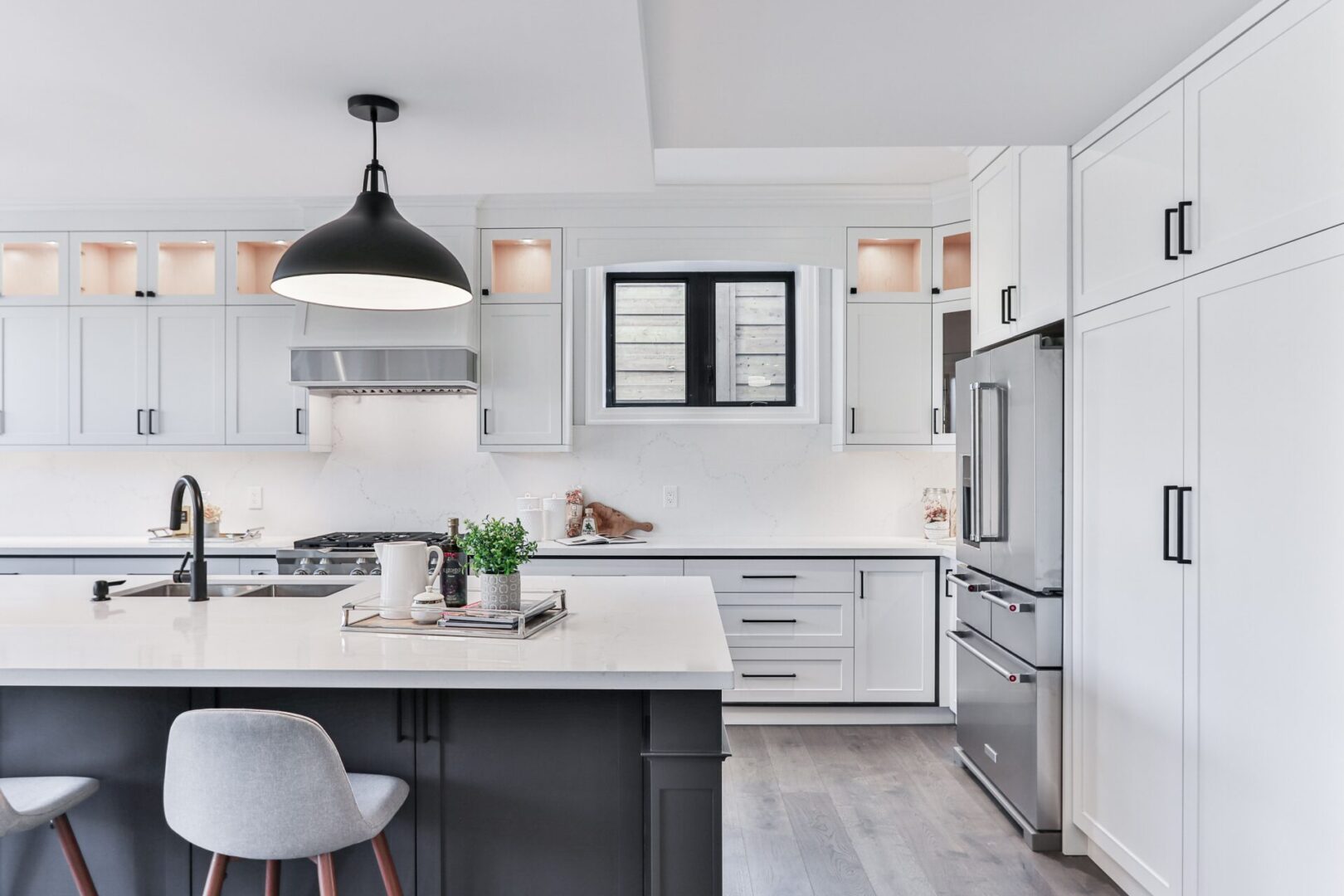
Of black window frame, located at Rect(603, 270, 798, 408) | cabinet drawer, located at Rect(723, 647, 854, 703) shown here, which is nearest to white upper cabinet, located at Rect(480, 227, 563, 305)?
black window frame, located at Rect(603, 270, 798, 408)

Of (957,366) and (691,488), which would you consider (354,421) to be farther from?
(957,366)

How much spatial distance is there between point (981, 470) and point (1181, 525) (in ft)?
3.39

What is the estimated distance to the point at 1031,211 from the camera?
2.89 metres

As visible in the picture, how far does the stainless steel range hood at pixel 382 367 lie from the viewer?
393cm

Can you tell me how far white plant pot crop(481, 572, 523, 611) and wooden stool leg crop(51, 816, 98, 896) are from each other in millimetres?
946

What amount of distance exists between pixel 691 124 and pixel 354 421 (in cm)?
276

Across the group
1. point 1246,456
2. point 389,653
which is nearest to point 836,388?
point 1246,456

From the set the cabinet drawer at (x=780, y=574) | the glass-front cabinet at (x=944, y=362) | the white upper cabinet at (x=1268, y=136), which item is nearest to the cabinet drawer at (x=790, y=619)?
the cabinet drawer at (x=780, y=574)

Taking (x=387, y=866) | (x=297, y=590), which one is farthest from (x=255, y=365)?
(x=387, y=866)

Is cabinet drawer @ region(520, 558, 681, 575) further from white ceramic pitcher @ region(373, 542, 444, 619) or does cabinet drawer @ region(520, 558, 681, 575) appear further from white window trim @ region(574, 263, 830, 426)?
white ceramic pitcher @ region(373, 542, 444, 619)

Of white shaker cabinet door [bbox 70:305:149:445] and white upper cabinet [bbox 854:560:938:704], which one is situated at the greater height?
white shaker cabinet door [bbox 70:305:149:445]

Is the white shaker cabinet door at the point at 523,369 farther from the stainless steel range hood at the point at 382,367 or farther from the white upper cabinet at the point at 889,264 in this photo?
the white upper cabinet at the point at 889,264

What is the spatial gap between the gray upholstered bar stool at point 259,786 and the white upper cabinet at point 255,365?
9.58 ft

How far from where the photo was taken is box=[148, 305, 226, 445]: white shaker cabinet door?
162 inches
